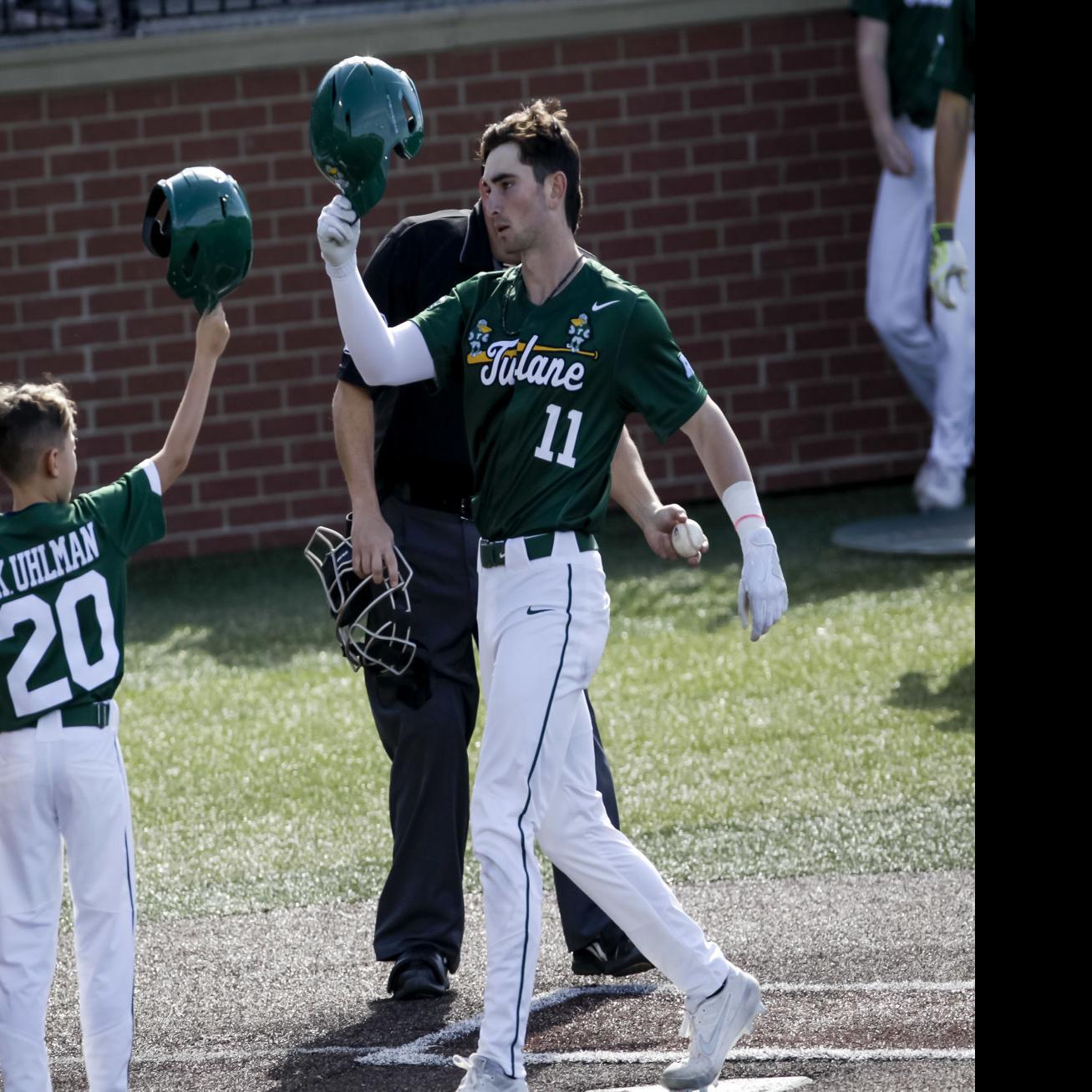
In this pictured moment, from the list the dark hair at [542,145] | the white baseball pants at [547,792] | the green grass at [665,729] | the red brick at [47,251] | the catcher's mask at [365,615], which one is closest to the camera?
the white baseball pants at [547,792]

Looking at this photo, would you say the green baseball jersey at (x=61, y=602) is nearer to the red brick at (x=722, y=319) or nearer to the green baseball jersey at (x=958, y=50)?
the green baseball jersey at (x=958, y=50)

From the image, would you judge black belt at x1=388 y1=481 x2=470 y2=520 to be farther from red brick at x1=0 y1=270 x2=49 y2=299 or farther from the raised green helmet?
red brick at x1=0 y1=270 x2=49 y2=299

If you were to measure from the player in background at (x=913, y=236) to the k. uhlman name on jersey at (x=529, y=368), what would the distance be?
5.99m

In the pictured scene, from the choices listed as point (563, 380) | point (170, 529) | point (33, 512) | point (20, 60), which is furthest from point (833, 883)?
point (20, 60)

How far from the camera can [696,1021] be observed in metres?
4.15

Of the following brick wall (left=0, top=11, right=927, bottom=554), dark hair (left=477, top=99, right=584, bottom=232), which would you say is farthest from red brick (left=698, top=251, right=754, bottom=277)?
dark hair (left=477, top=99, right=584, bottom=232)

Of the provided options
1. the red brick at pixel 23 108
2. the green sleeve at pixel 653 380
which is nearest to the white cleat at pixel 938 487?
Result: the red brick at pixel 23 108

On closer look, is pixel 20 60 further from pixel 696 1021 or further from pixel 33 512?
pixel 696 1021

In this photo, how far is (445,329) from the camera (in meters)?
4.46

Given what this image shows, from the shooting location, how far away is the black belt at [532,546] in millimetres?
4250

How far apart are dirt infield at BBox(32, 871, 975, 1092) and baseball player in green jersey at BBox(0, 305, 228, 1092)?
21.8 inches

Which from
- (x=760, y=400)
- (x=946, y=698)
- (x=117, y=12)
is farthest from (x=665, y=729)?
(x=117, y=12)

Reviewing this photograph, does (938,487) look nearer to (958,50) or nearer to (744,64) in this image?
(958,50)

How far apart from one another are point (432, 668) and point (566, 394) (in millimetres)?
1208
